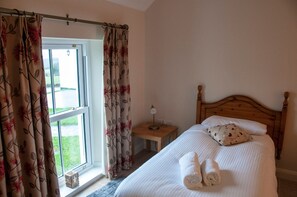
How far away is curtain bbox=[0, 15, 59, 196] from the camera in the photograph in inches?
71.2

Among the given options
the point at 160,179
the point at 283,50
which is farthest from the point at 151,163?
the point at 283,50

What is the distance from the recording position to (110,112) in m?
2.89

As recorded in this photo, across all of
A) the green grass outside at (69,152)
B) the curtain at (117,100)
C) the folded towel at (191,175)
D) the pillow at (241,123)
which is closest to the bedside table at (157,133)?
the curtain at (117,100)

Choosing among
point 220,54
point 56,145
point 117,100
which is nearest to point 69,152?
point 56,145

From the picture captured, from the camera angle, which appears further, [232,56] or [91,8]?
[232,56]

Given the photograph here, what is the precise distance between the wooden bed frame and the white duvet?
1.17 feet

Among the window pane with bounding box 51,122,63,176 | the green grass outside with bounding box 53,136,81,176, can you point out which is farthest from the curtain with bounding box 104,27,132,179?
the window pane with bounding box 51,122,63,176

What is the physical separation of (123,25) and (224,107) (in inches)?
67.4

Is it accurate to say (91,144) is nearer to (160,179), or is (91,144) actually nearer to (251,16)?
(160,179)

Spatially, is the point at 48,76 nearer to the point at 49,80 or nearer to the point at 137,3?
the point at 49,80

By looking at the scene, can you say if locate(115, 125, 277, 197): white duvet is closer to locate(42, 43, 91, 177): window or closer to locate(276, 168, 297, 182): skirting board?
locate(276, 168, 297, 182): skirting board

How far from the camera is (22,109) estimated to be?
1948 millimetres

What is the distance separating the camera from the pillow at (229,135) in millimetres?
2570

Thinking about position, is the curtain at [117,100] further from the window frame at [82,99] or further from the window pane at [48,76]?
the window pane at [48,76]
